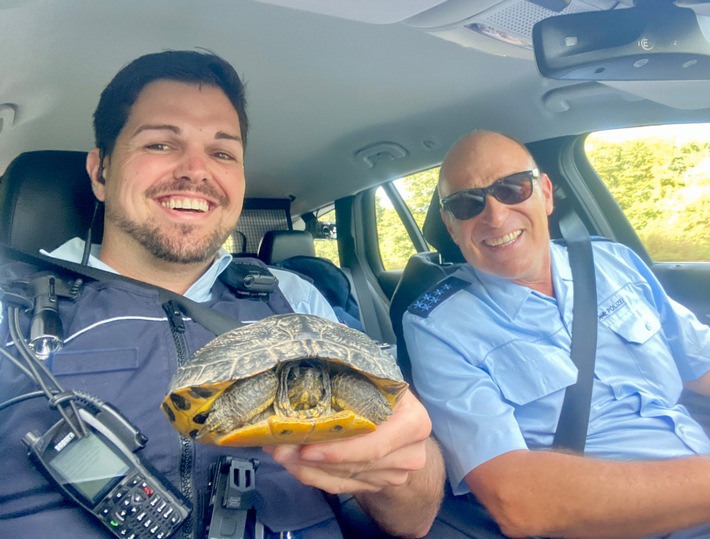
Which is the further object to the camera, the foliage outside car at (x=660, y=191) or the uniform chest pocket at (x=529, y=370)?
the foliage outside car at (x=660, y=191)

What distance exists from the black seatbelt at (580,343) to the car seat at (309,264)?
1.03 meters

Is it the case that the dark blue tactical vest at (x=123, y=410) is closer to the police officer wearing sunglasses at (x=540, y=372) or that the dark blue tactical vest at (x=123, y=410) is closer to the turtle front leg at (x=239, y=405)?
the turtle front leg at (x=239, y=405)

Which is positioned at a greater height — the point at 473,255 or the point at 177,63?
the point at 177,63

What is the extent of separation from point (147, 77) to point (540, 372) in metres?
1.73

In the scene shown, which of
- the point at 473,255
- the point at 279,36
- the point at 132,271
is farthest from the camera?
the point at 473,255

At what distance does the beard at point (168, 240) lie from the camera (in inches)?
67.4

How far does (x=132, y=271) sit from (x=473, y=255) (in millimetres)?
1279

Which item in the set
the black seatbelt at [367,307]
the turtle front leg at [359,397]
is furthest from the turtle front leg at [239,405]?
the black seatbelt at [367,307]

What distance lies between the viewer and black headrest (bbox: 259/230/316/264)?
319 centimetres

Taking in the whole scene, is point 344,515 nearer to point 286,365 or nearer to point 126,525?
point 126,525

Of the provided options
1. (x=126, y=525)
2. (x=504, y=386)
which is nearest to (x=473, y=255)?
(x=504, y=386)

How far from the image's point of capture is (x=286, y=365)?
3.50 feet

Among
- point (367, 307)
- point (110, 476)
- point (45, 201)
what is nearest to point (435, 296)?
point (110, 476)

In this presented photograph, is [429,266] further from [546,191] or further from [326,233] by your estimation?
[326,233]
